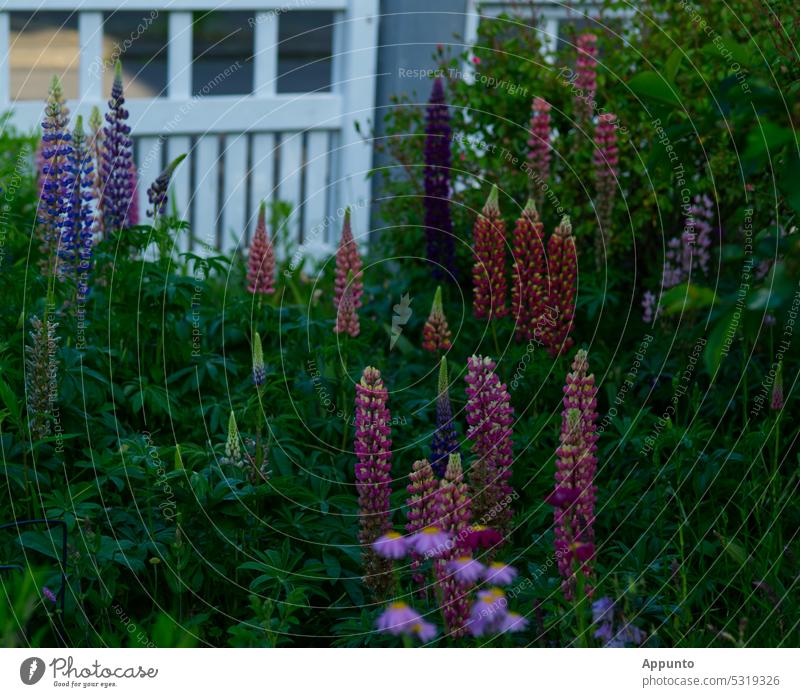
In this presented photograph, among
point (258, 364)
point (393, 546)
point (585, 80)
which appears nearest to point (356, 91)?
point (585, 80)

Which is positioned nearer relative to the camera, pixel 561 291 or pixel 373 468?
pixel 373 468

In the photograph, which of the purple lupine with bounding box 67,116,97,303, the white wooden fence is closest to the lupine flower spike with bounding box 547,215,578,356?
the purple lupine with bounding box 67,116,97,303

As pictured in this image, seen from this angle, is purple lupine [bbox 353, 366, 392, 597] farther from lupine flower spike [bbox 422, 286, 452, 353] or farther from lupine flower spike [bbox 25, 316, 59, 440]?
lupine flower spike [bbox 422, 286, 452, 353]

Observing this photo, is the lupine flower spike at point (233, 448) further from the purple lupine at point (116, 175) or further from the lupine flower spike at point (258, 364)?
the purple lupine at point (116, 175)

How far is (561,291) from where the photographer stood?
5.42m

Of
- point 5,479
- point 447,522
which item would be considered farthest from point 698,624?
point 5,479

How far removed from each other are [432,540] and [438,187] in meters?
2.84

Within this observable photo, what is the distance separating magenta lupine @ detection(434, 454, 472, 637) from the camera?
3564 mm

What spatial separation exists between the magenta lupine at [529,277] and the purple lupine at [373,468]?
1.57 meters

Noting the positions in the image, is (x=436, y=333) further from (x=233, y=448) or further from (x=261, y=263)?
(x=233, y=448)

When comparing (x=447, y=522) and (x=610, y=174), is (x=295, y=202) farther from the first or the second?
(x=447, y=522)

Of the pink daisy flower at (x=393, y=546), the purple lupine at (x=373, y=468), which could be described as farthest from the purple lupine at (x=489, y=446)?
the pink daisy flower at (x=393, y=546)

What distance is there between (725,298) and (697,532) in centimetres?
182

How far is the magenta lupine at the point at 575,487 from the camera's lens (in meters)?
3.72
